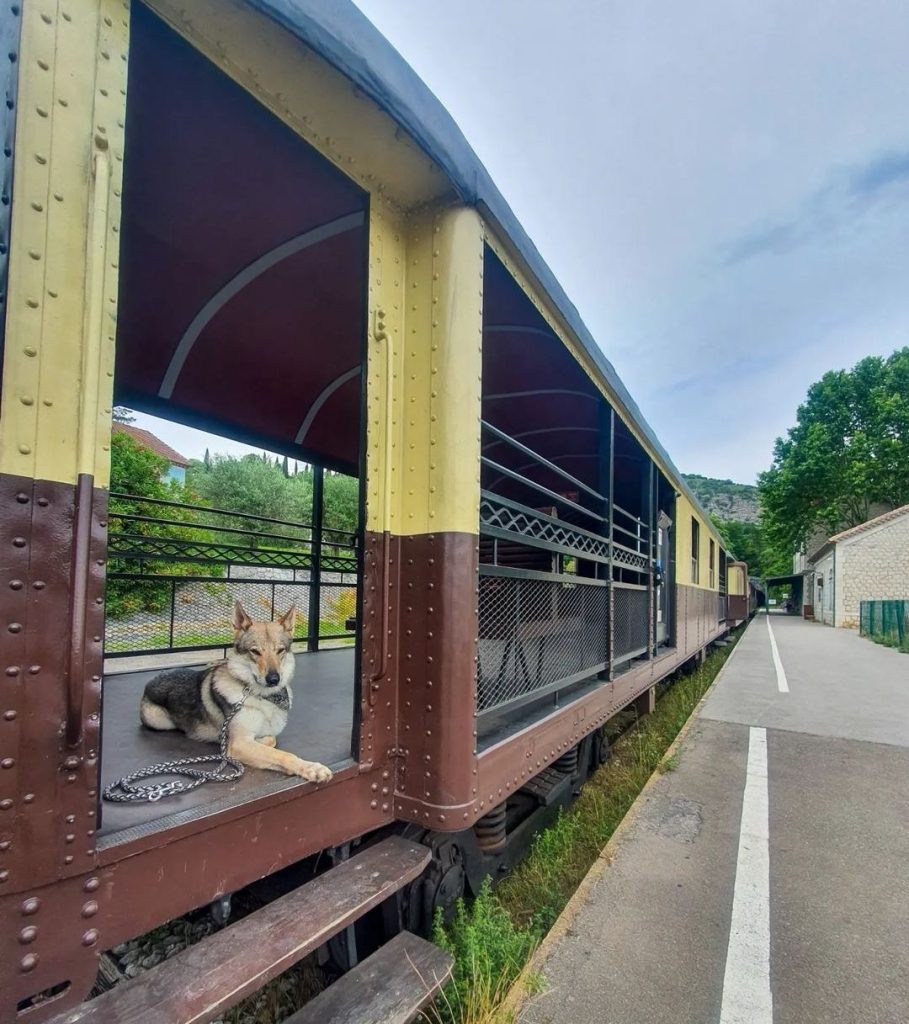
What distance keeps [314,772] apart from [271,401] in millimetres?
3074

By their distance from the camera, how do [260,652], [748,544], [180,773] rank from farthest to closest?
1. [748,544]
2. [260,652]
3. [180,773]

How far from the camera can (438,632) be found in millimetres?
1899

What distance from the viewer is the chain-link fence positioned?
49.4 ft

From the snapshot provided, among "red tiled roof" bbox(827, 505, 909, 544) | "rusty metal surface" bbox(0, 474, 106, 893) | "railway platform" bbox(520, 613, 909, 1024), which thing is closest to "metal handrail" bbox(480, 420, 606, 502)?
"rusty metal surface" bbox(0, 474, 106, 893)

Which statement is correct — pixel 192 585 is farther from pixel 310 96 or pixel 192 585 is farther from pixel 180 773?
pixel 310 96

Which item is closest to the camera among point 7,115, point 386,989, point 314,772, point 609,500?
point 7,115

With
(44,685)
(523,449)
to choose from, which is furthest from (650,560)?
(44,685)

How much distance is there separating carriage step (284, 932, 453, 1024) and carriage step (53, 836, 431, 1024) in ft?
0.62

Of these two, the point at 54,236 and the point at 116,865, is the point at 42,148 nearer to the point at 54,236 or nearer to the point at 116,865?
the point at 54,236

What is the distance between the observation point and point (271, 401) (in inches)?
163

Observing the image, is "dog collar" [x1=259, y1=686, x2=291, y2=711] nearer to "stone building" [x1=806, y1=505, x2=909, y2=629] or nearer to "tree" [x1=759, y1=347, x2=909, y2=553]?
"stone building" [x1=806, y1=505, x2=909, y2=629]

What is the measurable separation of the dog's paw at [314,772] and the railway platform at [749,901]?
1111 millimetres

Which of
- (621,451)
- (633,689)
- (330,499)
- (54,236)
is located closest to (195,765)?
(54,236)

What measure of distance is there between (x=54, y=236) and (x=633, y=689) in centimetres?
435
